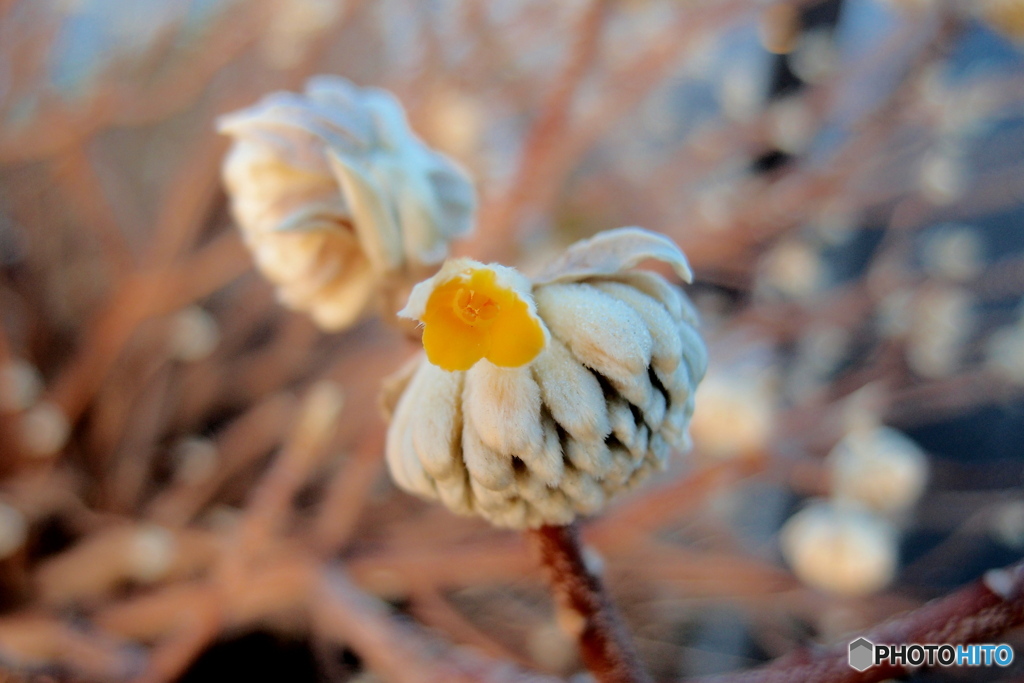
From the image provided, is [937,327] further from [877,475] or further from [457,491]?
[457,491]

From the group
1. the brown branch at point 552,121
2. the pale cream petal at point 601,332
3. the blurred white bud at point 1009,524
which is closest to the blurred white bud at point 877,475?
the blurred white bud at point 1009,524

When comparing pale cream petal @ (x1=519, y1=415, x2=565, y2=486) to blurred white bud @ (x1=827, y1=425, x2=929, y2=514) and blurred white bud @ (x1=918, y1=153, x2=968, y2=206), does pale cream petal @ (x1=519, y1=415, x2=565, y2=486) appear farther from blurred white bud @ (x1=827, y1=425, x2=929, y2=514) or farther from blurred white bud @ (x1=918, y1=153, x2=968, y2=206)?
blurred white bud @ (x1=918, y1=153, x2=968, y2=206)

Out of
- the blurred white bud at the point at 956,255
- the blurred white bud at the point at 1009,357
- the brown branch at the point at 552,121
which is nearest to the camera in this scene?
the brown branch at the point at 552,121

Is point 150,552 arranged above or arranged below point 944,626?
above

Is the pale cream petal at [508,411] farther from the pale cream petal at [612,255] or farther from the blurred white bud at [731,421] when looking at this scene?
the blurred white bud at [731,421]

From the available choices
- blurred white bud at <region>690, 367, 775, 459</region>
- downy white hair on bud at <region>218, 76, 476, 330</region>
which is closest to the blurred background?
blurred white bud at <region>690, 367, 775, 459</region>

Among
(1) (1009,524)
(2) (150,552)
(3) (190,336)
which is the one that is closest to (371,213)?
(2) (150,552)

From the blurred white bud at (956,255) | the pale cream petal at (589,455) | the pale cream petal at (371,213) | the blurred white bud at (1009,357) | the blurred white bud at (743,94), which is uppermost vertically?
the blurred white bud at (743,94)
